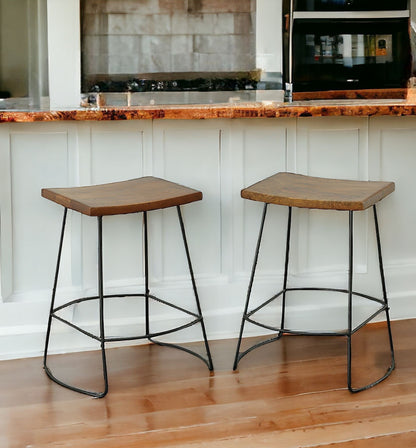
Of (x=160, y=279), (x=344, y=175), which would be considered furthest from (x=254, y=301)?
(x=344, y=175)

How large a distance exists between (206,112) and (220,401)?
1.03 meters

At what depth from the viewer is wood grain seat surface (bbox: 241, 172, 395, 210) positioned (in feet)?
7.67

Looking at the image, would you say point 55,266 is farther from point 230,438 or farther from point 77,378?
point 230,438

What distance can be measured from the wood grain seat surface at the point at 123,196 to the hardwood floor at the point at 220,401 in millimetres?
629

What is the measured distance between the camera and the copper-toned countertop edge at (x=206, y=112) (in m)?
2.55

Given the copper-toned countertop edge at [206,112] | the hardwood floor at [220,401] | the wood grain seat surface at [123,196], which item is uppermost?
the copper-toned countertop edge at [206,112]

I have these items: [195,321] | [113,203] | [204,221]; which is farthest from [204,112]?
[195,321]

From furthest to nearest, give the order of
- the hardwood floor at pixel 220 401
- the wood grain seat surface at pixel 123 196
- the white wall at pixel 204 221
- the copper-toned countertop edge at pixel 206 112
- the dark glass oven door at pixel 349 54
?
the dark glass oven door at pixel 349 54 → the white wall at pixel 204 221 → the copper-toned countertop edge at pixel 206 112 → the wood grain seat surface at pixel 123 196 → the hardwood floor at pixel 220 401

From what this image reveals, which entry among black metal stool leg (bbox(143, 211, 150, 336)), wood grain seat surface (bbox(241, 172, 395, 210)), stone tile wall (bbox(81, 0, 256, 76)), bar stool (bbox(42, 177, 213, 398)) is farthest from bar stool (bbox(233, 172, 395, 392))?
stone tile wall (bbox(81, 0, 256, 76))

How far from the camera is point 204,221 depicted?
113 inches

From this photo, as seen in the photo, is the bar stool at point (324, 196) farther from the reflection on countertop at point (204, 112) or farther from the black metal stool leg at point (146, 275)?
the black metal stool leg at point (146, 275)

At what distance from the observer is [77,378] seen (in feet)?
8.43

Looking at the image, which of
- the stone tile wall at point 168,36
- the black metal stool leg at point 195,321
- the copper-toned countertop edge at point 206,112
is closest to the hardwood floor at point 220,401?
the black metal stool leg at point 195,321

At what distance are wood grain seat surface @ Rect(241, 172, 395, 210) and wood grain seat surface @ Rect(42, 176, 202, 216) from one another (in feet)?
0.79
